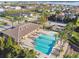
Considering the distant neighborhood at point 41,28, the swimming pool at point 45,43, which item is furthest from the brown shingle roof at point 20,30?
the swimming pool at point 45,43

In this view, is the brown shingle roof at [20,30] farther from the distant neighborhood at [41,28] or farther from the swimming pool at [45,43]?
the swimming pool at [45,43]

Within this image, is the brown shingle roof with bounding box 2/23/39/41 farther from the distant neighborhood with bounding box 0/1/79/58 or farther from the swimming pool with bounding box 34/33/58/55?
the swimming pool with bounding box 34/33/58/55


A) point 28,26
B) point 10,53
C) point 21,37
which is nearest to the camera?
point 10,53

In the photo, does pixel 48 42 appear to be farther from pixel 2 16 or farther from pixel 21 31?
pixel 2 16

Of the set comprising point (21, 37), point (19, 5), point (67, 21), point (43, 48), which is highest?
point (19, 5)

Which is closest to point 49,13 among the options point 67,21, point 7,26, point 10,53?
point 67,21

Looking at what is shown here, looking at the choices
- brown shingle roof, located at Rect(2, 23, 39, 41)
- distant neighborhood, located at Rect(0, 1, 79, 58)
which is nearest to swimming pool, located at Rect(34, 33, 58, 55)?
distant neighborhood, located at Rect(0, 1, 79, 58)

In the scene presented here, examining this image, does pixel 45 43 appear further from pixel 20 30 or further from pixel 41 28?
pixel 20 30

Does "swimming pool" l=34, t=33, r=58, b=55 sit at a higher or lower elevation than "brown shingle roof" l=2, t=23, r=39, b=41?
lower
